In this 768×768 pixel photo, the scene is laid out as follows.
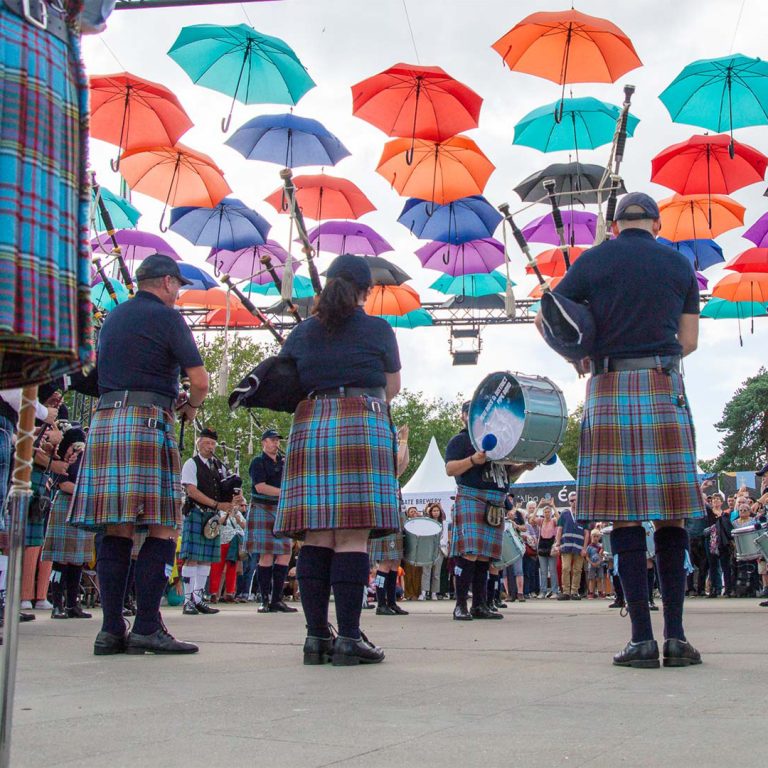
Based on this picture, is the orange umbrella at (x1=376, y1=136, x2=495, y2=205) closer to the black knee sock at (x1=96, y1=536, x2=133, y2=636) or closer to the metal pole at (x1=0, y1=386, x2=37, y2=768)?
the black knee sock at (x1=96, y1=536, x2=133, y2=636)

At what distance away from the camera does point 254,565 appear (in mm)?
15453

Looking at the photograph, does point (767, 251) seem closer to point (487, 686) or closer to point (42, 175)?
point (487, 686)

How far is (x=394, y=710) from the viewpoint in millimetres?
→ 2766

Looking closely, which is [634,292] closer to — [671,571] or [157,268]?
[671,571]

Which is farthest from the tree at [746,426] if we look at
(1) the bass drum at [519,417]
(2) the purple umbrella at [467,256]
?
(1) the bass drum at [519,417]

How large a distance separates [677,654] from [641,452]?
76cm

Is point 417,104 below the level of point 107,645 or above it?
above

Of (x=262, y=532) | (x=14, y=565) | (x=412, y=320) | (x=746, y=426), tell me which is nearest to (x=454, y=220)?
(x=412, y=320)

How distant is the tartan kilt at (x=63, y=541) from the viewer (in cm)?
812

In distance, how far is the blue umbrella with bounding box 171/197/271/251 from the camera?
13.3 meters

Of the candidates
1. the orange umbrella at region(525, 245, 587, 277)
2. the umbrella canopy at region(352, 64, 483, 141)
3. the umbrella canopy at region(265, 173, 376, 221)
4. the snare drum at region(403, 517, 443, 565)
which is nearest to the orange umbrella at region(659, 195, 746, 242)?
the orange umbrella at region(525, 245, 587, 277)

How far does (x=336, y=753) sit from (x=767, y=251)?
45.6 feet

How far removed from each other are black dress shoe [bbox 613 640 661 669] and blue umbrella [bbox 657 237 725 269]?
11.7 meters

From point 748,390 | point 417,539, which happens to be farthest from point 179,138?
point 748,390
